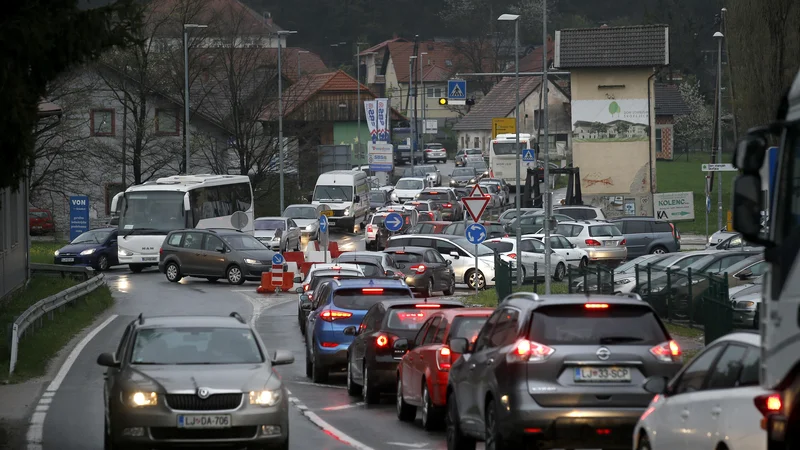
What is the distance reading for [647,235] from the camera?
4934 cm

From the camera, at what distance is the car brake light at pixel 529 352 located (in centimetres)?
1120

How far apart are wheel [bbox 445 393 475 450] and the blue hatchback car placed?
23.6 ft

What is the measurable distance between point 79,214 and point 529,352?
40.2 m

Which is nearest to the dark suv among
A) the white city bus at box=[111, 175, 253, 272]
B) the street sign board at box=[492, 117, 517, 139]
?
the white city bus at box=[111, 175, 253, 272]

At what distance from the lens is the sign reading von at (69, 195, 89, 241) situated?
4872 cm

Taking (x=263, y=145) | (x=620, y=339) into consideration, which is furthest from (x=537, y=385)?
(x=263, y=145)

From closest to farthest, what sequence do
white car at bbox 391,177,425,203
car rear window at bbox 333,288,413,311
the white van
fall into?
1. car rear window at bbox 333,288,413,311
2. the white van
3. white car at bbox 391,177,425,203

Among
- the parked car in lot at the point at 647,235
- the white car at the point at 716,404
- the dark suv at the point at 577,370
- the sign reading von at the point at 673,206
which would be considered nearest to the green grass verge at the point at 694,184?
the sign reading von at the point at 673,206

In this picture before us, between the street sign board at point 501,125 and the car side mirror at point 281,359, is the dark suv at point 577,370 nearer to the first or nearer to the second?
the car side mirror at point 281,359

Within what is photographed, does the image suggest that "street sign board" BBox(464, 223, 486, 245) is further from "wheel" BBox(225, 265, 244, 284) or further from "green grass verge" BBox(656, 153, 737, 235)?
"green grass verge" BBox(656, 153, 737, 235)

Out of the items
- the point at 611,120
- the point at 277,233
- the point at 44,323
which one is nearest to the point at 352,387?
the point at 44,323

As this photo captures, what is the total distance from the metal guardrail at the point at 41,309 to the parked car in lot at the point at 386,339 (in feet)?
21.9

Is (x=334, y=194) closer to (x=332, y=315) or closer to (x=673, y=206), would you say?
(x=673, y=206)

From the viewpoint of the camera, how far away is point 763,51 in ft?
172
